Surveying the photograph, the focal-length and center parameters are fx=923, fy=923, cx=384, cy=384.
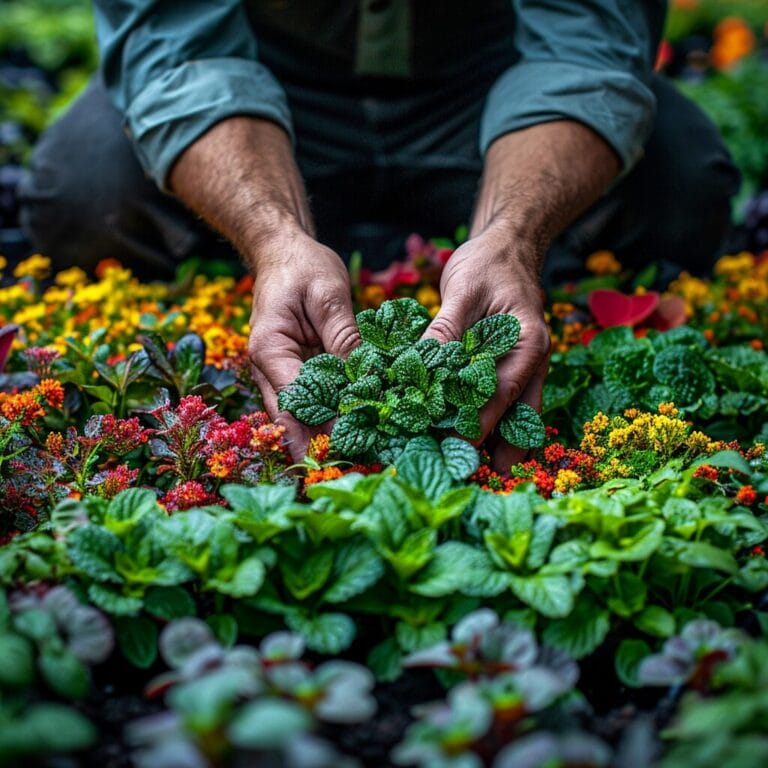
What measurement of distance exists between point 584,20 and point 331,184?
2.92 feet

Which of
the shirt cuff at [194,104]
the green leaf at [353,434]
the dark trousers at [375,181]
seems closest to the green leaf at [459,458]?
the green leaf at [353,434]

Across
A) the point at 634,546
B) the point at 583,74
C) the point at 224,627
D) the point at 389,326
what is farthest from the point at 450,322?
the point at 583,74

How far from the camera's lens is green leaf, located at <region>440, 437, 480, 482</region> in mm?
1373

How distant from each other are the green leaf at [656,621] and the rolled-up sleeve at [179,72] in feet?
4.91

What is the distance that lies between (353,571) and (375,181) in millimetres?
1932

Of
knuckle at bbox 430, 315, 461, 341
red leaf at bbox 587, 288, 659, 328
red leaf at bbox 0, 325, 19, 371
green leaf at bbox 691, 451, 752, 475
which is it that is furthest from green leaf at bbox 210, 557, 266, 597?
red leaf at bbox 587, 288, 659, 328

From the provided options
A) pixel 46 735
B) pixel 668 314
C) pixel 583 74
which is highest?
pixel 583 74

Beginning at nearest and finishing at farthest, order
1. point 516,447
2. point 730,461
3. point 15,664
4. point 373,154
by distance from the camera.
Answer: point 15,664, point 730,461, point 516,447, point 373,154

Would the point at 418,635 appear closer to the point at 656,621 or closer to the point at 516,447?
the point at 656,621

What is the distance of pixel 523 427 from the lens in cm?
154

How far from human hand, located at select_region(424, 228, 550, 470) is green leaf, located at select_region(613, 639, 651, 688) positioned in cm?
44

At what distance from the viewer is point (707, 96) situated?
4457mm

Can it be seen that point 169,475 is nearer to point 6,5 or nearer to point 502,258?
point 502,258

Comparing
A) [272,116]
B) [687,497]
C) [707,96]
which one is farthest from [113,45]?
[707,96]
